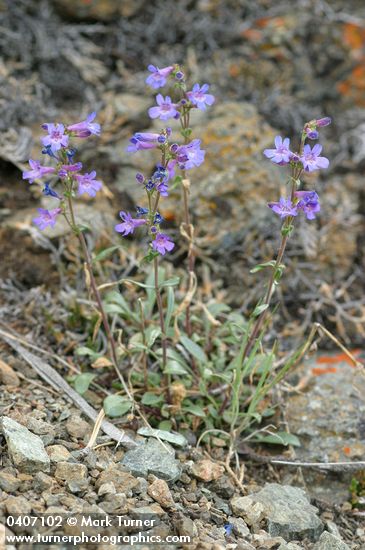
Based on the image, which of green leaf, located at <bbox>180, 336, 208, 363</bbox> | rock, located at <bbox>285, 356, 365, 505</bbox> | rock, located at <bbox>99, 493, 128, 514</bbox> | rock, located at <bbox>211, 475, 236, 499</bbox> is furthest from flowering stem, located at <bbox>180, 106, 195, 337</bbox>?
rock, located at <bbox>99, 493, 128, 514</bbox>

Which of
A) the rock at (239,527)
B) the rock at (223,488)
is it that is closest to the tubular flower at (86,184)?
the rock at (223,488)

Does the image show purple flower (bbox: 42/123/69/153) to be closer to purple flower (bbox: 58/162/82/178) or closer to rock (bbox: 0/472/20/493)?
purple flower (bbox: 58/162/82/178)

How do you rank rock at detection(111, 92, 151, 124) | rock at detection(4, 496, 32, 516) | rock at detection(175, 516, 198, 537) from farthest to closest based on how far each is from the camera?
rock at detection(111, 92, 151, 124) < rock at detection(175, 516, 198, 537) < rock at detection(4, 496, 32, 516)

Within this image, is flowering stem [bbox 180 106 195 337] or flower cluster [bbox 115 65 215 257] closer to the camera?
flower cluster [bbox 115 65 215 257]

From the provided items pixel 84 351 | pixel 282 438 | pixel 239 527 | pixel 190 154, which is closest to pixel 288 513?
pixel 239 527

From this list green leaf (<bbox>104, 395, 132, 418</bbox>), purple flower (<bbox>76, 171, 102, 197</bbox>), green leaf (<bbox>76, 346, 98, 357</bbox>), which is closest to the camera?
purple flower (<bbox>76, 171, 102, 197</bbox>)
